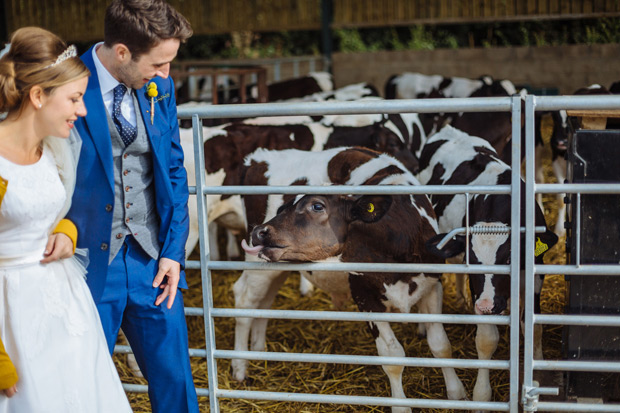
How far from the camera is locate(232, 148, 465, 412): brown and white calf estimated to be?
356cm

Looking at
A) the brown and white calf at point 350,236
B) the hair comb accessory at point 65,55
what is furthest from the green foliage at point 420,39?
the hair comb accessory at point 65,55

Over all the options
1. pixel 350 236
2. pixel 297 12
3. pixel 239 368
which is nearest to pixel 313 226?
pixel 350 236

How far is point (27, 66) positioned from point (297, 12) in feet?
42.5

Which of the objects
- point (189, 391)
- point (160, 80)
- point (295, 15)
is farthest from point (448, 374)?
point (295, 15)

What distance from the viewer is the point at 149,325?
2.76m

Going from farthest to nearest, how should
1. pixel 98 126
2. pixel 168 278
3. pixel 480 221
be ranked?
1. pixel 480 221
2. pixel 168 278
3. pixel 98 126

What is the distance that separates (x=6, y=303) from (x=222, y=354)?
4.01 feet

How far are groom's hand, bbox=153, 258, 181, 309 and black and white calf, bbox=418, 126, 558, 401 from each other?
1157 millimetres

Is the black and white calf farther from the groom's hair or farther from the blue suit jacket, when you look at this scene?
the groom's hair

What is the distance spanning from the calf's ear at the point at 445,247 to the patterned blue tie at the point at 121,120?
4.95 ft

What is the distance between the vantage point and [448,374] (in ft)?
12.7

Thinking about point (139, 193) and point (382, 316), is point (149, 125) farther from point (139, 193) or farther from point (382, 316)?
point (382, 316)

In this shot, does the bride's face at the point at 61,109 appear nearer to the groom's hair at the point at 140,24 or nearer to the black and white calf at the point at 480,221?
the groom's hair at the point at 140,24

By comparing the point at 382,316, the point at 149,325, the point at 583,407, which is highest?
the point at 149,325
